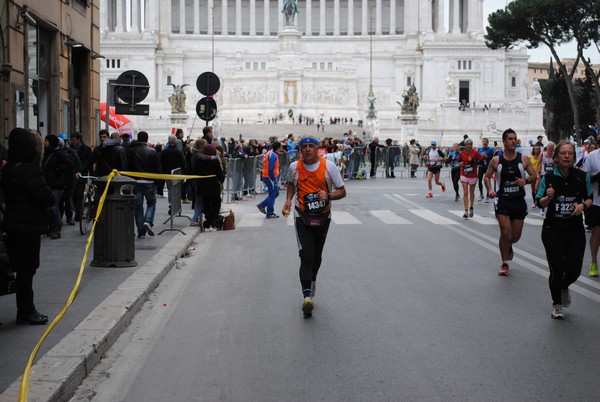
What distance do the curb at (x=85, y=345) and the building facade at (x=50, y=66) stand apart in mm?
6937

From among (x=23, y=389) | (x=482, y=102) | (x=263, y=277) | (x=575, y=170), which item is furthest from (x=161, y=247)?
(x=482, y=102)

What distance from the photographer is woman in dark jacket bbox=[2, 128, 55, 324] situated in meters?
8.91

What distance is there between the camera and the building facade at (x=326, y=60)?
98188 mm

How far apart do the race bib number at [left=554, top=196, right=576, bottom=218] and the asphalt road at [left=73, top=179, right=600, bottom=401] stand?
1009mm

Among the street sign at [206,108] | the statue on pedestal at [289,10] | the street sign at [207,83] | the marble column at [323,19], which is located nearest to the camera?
the street sign at [207,83]

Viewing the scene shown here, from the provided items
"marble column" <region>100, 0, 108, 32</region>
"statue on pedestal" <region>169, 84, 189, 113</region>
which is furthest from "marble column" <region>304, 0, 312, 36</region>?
"statue on pedestal" <region>169, 84, 189, 113</region>

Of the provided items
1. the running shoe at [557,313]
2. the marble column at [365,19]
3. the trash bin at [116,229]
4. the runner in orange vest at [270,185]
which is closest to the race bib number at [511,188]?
the running shoe at [557,313]

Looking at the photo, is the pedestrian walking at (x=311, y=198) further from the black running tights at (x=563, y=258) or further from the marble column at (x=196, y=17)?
the marble column at (x=196, y=17)

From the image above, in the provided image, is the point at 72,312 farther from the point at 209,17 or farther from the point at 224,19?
the point at 209,17

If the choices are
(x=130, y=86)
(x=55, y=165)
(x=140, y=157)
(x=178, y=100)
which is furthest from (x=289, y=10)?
(x=55, y=165)

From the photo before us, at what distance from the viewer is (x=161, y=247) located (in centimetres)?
1506

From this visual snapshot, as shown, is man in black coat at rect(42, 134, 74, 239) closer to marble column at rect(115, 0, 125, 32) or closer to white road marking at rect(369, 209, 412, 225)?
white road marking at rect(369, 209, 412, 225)

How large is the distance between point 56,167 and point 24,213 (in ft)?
25.7

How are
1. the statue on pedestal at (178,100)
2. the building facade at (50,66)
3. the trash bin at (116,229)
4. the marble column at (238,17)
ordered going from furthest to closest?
the marble column at (238,17), the statue on pedestal at (178,100), the building facade at (50,66), the trash bin at (116,229)
